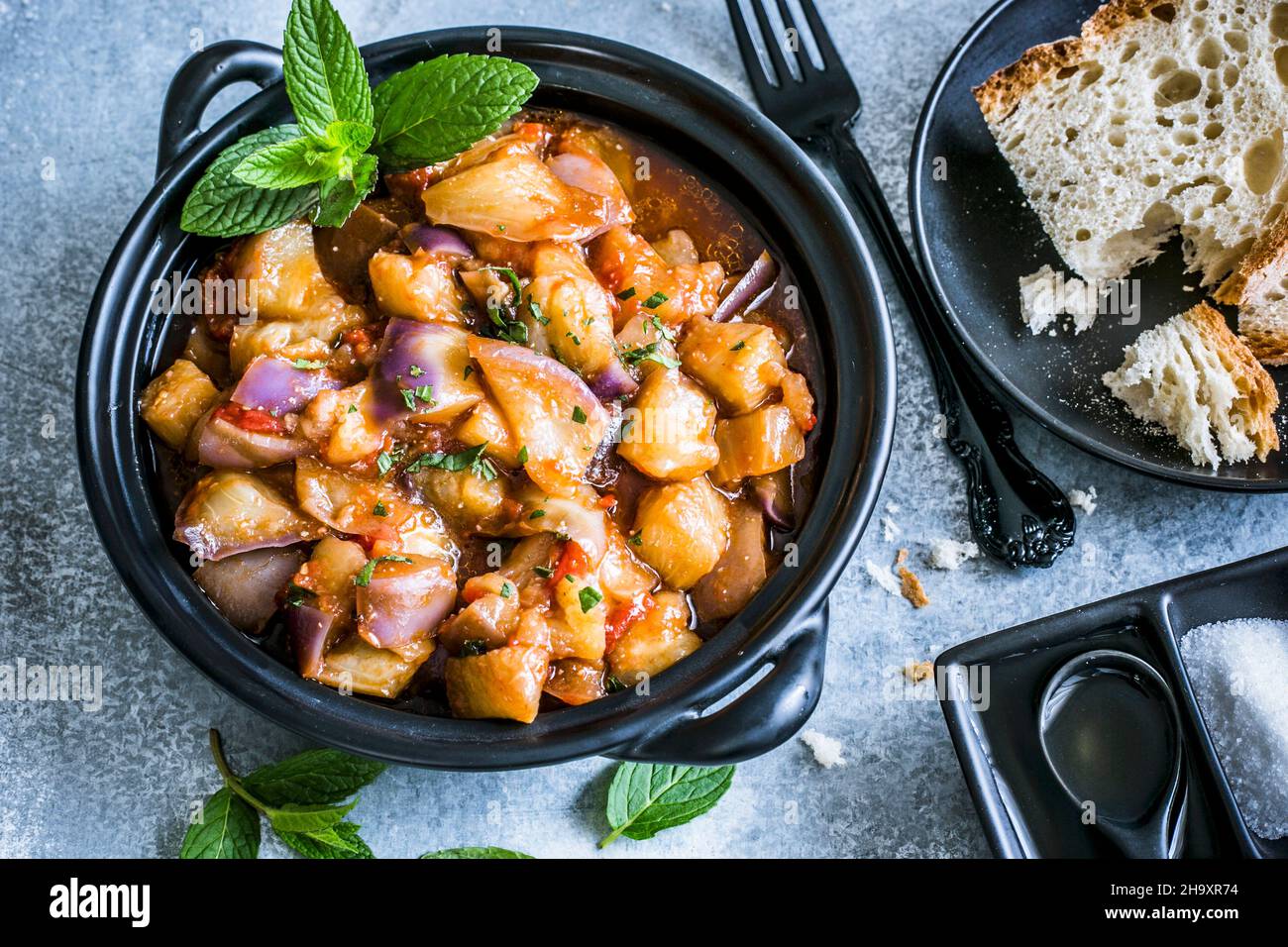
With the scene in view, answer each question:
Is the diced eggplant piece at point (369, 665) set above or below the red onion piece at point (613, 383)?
below

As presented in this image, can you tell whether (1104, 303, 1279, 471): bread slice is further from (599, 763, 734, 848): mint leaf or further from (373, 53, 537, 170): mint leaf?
(373, 53, 537, 170): mint leaf

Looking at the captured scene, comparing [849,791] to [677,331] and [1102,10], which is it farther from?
[1102,10]

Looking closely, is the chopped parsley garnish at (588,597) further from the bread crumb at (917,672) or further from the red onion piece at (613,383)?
the bread crumb at (917,672)

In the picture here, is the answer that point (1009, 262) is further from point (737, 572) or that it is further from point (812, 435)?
point (737, 572)

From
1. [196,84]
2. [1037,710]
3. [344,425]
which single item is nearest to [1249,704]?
[1037,710]

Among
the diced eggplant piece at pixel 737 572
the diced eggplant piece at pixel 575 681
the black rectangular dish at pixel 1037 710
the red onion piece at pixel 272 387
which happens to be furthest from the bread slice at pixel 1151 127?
the red onion piece at pixel 272 387
